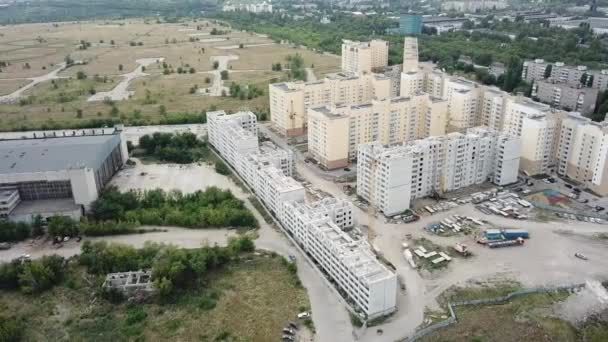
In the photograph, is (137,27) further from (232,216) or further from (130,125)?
(232,216)

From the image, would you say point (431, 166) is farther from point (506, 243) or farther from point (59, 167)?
point (59, 167)

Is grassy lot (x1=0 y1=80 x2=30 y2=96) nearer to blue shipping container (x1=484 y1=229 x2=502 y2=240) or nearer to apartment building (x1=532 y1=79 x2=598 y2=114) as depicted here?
blue shipping container (x1=484 y1=229 x2=502 y2=240)

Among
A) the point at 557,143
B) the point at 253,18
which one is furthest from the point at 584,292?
the point at 253,18

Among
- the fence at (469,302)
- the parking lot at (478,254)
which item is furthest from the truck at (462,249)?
the fence at (469,302)

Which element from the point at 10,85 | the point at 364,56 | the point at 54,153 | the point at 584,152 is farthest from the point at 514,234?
the point at 10,85

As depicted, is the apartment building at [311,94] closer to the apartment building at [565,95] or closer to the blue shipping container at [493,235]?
the apartment building at [565,95]
